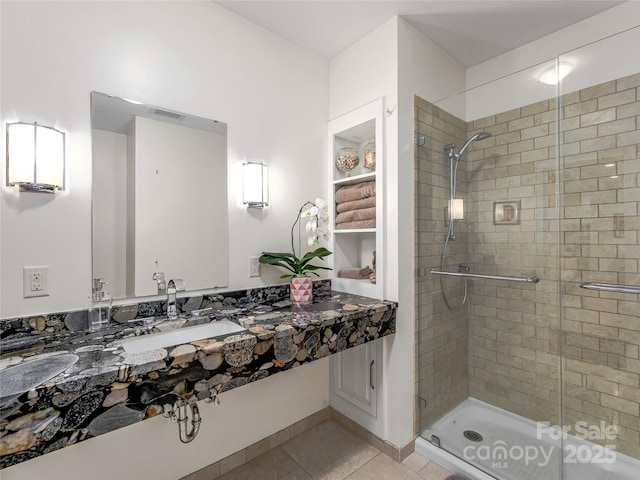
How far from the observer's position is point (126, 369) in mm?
969

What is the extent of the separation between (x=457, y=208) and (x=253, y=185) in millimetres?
1316

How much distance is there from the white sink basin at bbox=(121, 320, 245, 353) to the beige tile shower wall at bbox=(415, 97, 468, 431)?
117cm

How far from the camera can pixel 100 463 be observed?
4.51 feet

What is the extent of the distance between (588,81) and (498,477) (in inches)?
85.9

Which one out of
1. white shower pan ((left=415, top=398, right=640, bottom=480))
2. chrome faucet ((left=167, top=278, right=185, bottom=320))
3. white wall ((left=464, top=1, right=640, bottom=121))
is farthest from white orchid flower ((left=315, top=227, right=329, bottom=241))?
white shower pan ((left=415, top=398, right=640, bottom=480))

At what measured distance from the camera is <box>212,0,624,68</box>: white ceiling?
1.77m

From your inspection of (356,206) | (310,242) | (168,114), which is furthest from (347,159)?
(168,114)

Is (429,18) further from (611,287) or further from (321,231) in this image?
(611,287)

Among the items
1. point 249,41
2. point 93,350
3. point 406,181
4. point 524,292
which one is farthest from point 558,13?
point 93,350

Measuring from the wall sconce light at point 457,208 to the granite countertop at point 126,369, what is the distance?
946mm

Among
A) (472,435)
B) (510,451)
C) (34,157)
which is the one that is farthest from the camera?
(472,435)

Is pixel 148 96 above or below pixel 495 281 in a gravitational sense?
above

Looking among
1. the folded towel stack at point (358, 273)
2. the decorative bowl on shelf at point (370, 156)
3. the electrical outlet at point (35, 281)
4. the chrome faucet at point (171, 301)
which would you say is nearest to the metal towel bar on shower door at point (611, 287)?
the folded towel stack at point (358, 273)

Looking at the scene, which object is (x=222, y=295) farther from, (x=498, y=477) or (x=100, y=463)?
(x=498, y=477)
